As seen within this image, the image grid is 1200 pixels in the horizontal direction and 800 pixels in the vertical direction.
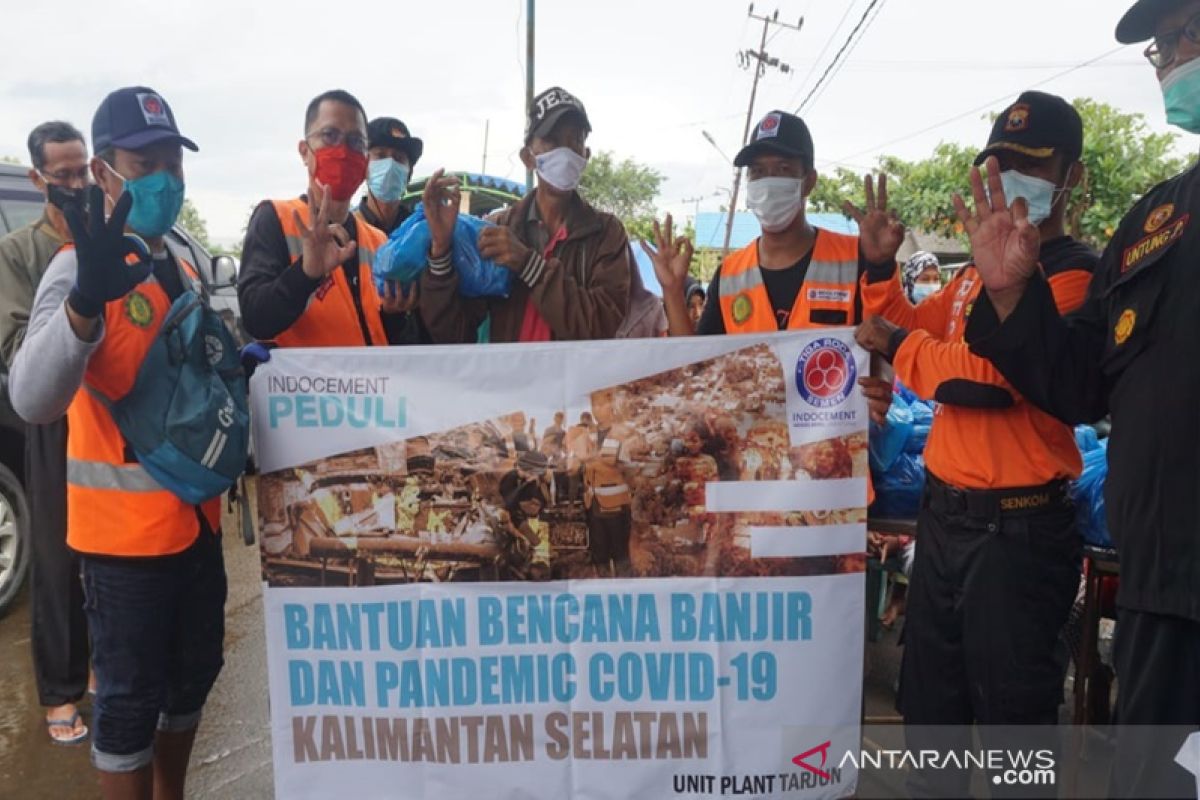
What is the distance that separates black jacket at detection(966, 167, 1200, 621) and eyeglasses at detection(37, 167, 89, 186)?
3.25 meters

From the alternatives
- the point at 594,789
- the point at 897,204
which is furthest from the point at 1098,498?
the point at 897,204

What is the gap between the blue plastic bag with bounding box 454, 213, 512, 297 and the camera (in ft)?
8.67

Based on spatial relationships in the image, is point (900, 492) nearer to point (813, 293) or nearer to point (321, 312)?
point (813, 293)

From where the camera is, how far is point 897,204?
21562 mm

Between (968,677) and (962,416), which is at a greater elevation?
(962,416)

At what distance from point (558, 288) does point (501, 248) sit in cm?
21

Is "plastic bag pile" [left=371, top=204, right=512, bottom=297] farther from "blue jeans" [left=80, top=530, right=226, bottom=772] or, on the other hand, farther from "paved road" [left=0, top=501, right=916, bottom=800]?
"paved road" [left=0, top=501, right=916, bottom=800]

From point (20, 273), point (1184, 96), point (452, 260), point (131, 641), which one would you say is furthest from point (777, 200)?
point (20, 273)

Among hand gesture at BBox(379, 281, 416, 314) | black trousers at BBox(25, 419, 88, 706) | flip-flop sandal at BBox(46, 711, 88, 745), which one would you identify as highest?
hand gesture at BBox(379, 281, 416, 314)

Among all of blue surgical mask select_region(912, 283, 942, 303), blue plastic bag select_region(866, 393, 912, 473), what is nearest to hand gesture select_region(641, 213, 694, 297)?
blue plastic bag select_region(866, 393, 912, 473)

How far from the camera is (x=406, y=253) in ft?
8.40

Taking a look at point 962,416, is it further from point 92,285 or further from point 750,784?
point 92,285

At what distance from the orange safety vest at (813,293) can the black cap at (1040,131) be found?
56cm

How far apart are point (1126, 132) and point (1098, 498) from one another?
55.1 feet
